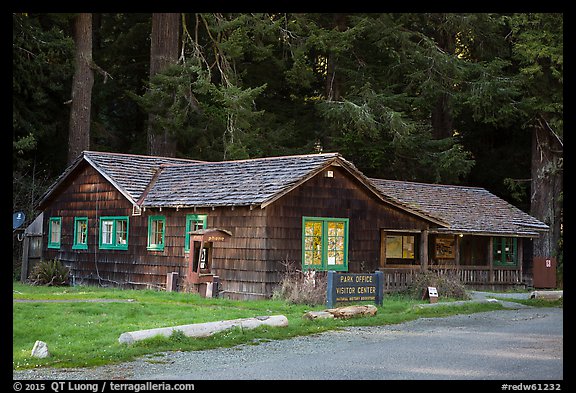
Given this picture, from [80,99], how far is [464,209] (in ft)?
54.1

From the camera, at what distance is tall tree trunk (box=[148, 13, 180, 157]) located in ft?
121

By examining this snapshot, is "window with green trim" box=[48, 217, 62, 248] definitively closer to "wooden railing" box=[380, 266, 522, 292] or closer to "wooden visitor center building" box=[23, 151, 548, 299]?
"wooden visitor center building" box=[23, 151, 548, 299]

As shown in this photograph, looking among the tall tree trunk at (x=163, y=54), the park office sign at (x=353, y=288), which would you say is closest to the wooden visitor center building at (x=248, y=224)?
the park office sign at (x=353, y=288)

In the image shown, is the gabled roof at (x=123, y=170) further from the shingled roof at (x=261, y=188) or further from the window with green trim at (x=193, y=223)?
the window with green trim at (x=193, y=223)

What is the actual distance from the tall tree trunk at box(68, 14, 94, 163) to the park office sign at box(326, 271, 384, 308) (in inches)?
718

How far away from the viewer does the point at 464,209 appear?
103 feet

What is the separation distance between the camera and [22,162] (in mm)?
35000

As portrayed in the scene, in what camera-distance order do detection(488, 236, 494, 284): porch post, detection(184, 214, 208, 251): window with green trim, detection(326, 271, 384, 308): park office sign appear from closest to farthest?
detection(326, 271, 384, 308): park office sign → detection(184, 214, 208, 251): window with green trim → detection(488, 236, 494, 284): porch post

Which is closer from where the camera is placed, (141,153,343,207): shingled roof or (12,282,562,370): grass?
(12,282,562,370): grass

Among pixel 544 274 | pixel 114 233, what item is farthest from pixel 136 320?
pixel 544 274

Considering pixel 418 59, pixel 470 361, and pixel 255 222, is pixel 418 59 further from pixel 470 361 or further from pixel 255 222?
pixel 470 361

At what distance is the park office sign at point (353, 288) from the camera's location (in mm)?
19375

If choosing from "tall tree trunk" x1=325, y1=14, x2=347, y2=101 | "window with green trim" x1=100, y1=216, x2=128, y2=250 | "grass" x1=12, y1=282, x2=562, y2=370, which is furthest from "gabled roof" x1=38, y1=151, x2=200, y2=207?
"tall tree trunk" x1=325, y1=14, x2=347, y2=101

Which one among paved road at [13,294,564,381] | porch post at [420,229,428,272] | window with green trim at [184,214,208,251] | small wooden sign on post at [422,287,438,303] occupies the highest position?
window with green trim at [184,214,208,251]
